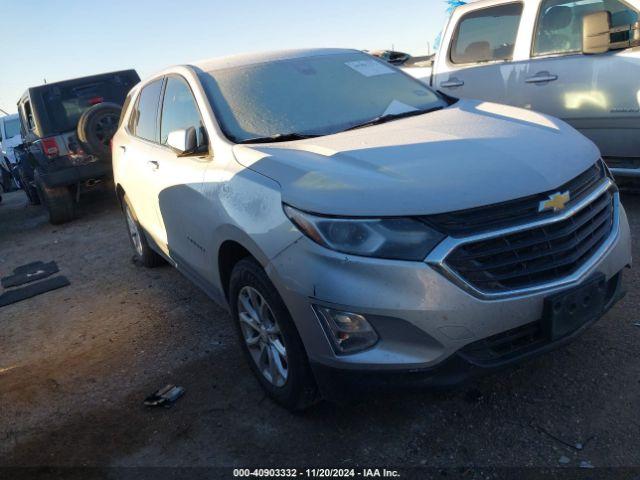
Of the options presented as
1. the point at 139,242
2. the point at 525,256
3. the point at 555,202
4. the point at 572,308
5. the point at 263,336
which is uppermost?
the point at 555,202

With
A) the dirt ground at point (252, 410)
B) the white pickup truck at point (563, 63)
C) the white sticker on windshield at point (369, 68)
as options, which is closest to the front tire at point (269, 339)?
the dirt ground at point (252, 410)

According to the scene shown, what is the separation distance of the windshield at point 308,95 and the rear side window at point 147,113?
865mm

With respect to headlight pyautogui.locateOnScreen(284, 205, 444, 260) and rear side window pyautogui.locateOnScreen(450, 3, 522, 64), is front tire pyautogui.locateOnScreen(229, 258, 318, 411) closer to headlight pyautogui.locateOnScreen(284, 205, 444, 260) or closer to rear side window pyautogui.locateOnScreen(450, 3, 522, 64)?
headlight pyautogui.locateOnScreen(284, 205, 444, 260)

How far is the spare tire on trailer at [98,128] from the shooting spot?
7.03 meters

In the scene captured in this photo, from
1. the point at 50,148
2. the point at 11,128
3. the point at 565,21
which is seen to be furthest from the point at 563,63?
the point at 11,128

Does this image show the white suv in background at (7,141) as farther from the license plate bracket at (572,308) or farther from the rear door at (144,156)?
the license plate bracket at (572,308)

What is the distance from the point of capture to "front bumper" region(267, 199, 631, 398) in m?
2.04

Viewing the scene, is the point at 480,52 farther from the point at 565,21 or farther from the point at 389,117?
the point at 389,117

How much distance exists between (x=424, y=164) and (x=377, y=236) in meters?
0.43

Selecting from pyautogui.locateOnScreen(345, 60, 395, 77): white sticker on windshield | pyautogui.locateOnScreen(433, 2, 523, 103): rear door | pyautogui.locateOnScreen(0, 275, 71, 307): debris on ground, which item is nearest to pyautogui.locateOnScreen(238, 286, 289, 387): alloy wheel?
pyautogui.locateOnScreen(345, 60, 395, 77): white sticker on windshield

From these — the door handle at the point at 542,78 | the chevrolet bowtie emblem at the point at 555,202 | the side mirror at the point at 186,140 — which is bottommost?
the door handle at the point at 542,78

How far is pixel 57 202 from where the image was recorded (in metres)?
8.00

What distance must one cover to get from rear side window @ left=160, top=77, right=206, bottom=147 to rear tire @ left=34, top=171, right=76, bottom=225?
4.73m

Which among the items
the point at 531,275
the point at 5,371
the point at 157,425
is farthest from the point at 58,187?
the point at 531,275
